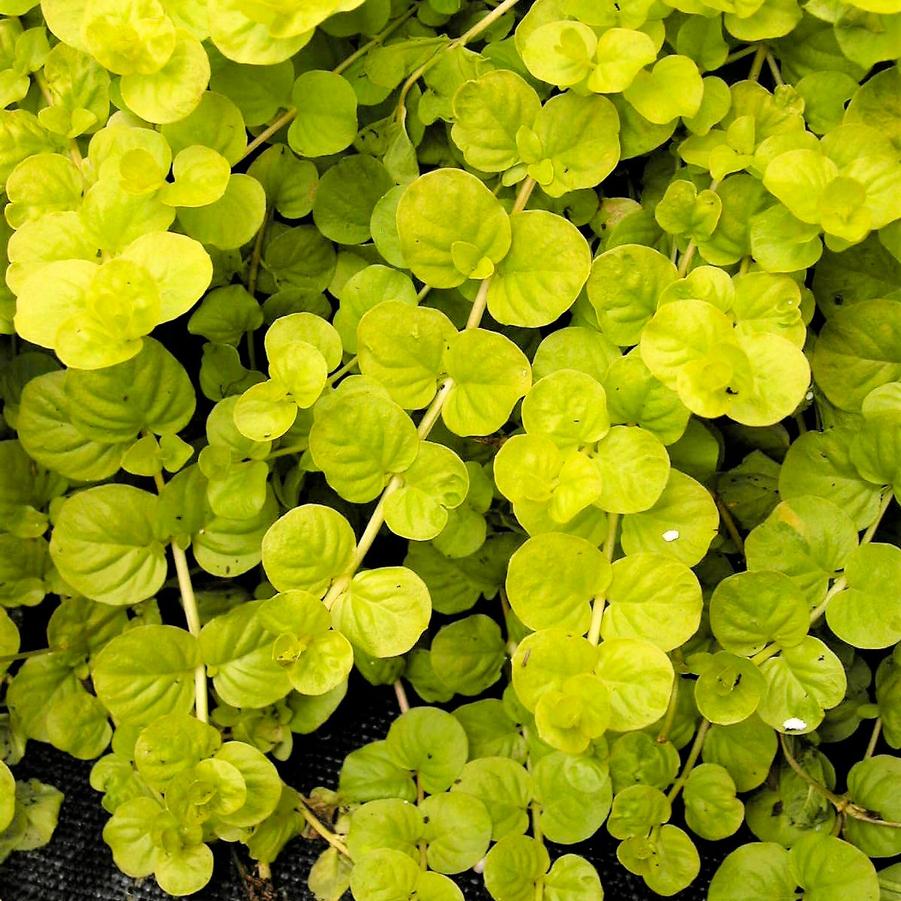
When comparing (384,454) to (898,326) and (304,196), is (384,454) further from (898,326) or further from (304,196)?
(898,326)

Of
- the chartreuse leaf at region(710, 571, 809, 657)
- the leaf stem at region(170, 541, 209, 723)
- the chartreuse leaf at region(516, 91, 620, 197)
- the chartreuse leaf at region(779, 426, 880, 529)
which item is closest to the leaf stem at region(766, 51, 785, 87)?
the chartreuse leaf at region(516, 91, 620, 197)

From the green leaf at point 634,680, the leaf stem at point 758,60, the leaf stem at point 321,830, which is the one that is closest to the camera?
the green leaf at point 634,680

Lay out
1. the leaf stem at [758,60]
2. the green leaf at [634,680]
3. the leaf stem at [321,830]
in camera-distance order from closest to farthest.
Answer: the green leaf at [634,680] → the leaf stem at [758,60] → the leaf stem at [321,830]

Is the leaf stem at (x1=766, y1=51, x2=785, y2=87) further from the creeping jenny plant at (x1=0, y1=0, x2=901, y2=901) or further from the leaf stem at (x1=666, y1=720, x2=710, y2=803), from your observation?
the leaf stem at (x1=666, y1=720, x2=710, y2=803)

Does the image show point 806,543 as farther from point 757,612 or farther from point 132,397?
point 132,397

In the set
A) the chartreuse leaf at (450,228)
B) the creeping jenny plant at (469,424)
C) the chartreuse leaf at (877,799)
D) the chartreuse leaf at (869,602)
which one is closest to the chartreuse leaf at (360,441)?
the creeping jenny plant at (469,424)

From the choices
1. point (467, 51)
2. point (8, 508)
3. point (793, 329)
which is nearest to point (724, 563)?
point (793, 329)

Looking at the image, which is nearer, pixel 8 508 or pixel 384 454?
pixel 384 454

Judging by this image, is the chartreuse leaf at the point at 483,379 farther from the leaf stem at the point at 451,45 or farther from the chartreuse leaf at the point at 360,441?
the leaf stem at the point at 451,45
